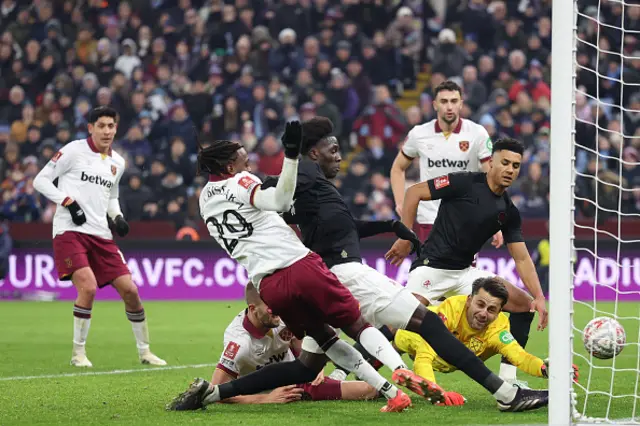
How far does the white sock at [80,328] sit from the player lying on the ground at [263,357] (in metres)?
2.79

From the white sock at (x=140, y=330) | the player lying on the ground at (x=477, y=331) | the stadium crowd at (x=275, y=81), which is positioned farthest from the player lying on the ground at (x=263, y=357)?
the stadium crowd at (x=275, y=81)

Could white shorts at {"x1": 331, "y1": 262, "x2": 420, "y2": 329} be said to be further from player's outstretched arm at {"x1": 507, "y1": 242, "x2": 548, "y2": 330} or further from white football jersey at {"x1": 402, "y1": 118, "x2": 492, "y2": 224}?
white football jersey at {"x1": 402, "y1": 118, "x2": 492, "y2": 224}

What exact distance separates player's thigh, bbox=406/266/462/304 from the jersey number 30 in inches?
71.0

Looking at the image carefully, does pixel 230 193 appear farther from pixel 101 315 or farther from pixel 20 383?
pixel 101 315

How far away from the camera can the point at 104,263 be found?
31.8 ft

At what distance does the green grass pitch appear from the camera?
19.7 ft

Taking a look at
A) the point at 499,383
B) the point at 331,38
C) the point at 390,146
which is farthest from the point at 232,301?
the point at 499,383

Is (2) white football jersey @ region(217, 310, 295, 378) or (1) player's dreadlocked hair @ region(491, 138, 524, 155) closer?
(2) white football jersey @ region(217, 310, 295, 378)

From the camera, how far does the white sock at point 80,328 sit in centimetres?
931

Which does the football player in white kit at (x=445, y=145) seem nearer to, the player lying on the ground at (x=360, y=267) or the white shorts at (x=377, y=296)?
the player lying on the ground at (x=360, y=267)

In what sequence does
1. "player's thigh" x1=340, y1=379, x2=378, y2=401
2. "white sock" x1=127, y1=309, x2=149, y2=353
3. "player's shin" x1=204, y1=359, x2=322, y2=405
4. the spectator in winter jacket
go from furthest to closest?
the spectator in winter jacket < "white sock" x1=127, y1=309, x2=149, y2=353 < "player's thigh" x1=340, y1=379, x2=378, y2=401 < "player's shin" x1=204, y1=359, x2=322, y2=405

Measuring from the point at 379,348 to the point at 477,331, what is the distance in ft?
3.63

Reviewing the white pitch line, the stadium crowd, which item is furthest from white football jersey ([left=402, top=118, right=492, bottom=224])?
the stadium crowd

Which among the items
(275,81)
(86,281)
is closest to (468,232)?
(86,281)
